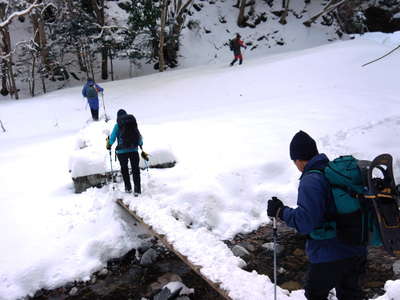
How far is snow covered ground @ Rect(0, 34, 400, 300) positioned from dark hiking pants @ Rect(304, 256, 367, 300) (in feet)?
3.19

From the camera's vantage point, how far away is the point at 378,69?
1593cm

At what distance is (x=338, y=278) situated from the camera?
11.3ft

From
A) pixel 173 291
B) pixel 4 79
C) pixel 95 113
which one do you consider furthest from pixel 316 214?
pixel 4 79

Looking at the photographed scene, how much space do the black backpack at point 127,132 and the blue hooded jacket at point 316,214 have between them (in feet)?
14.6

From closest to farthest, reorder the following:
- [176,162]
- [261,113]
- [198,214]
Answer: [198,214] < [176,162] < [261,113]

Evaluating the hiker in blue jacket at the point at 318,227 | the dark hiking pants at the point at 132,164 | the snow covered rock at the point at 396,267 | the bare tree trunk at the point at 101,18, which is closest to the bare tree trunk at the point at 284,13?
the bare tree trunk at the point at 101,18

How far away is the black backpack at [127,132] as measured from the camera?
729 centimetres

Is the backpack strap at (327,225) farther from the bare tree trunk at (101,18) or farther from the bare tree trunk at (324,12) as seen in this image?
the bare tree trunk at (324,12)

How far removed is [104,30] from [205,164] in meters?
18.3

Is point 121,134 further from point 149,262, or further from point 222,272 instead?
point 222,272

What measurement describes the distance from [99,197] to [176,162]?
220 centimetres

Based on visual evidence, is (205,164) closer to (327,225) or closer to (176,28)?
(327,225)

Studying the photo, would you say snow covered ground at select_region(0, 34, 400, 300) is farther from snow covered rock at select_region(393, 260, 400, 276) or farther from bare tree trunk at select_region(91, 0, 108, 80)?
bare tree trunk at select_region(91, 0, 108, 80)

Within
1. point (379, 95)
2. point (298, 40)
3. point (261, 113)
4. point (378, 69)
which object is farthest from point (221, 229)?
point (298, 40)
